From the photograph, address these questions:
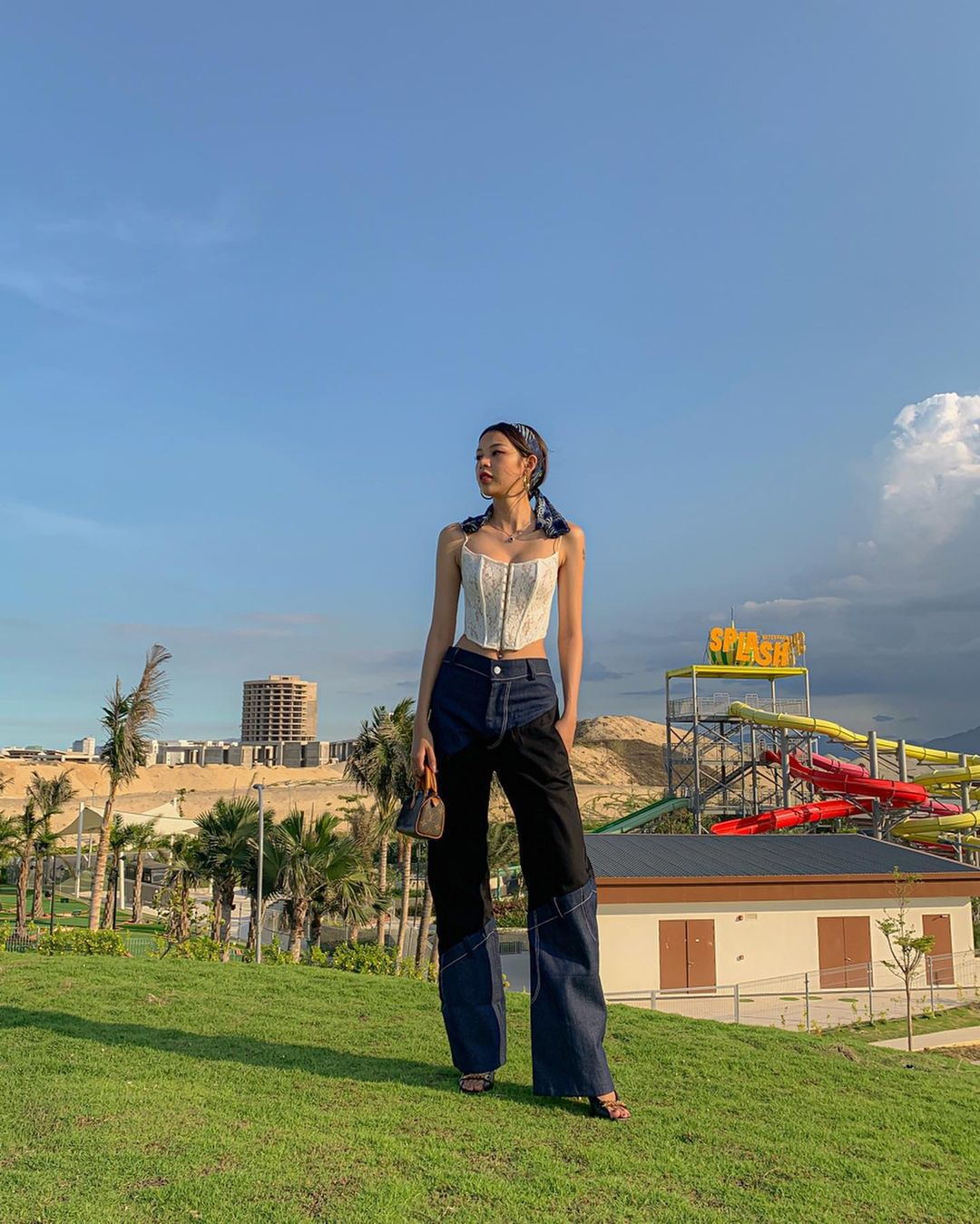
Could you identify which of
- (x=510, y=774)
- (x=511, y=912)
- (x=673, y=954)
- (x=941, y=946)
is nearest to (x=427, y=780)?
(x=510, y=774)

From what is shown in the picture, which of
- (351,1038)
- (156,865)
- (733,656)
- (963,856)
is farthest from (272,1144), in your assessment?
(156,865)

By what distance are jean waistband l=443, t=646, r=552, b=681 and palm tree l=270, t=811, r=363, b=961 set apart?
53.4 feet

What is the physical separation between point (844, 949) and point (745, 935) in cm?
258

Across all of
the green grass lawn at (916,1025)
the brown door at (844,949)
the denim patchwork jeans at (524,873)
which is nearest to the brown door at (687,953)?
the brown door at (844,949)

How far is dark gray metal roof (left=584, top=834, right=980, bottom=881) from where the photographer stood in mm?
23047

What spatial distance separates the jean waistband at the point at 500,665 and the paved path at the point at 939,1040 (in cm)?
1414

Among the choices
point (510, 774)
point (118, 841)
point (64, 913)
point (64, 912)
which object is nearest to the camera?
point (510, 774)

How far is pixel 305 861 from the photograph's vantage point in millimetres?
21172

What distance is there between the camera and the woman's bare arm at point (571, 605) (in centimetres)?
629

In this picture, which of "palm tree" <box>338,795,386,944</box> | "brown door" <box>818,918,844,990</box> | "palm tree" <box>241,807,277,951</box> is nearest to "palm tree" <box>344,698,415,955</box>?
"palm tree" <box>338,795,386,944</box>

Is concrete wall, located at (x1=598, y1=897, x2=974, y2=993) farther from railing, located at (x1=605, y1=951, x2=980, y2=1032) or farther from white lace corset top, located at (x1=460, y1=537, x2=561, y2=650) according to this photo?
white lace corset top, located at (x1=460, y1=537, x2=561, y2=650)

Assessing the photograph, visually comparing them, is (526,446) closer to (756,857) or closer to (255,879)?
(255,879)

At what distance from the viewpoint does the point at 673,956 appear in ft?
71.1

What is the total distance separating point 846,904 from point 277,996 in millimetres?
17246
